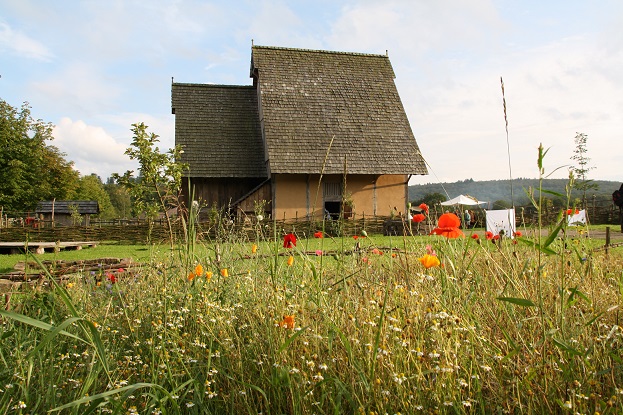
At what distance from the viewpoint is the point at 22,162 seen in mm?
41312

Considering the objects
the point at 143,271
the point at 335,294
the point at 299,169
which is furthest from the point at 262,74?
the point at 335,294

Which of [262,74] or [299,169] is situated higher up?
[262,74]

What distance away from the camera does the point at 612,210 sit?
114 ft

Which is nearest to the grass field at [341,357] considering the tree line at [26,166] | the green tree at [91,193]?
the tree line at [26,166]

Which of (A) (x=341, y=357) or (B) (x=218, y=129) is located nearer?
(A) (x=341, y=357)

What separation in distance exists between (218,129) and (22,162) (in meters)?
25.2

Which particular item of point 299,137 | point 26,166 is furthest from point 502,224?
point 26,166

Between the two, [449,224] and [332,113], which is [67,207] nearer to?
[332,113]

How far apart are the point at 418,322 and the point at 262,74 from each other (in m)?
22.5

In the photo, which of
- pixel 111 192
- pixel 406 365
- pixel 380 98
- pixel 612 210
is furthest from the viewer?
pixel 111 192

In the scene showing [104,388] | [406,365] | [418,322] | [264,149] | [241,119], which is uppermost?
[241,119]

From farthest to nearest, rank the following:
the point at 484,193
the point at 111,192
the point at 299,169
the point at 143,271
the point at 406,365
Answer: the point at 111,192 → the point at 484,193 → the point at 299,169 → the point at 143,271 → the point at 406,365

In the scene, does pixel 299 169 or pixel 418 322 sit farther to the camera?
pixel 299 169

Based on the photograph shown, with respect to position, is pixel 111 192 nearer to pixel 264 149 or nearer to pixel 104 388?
pixel 264 149
